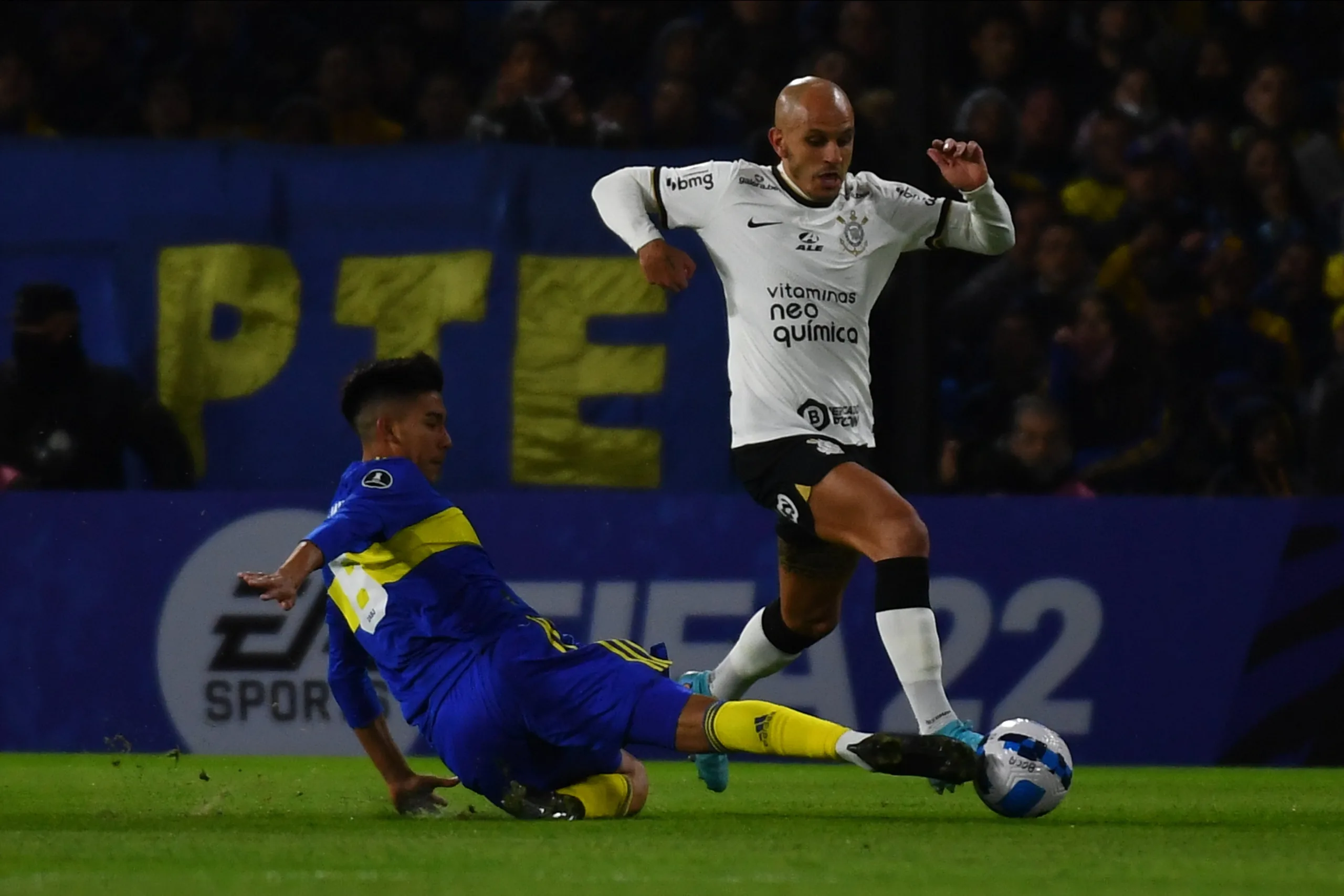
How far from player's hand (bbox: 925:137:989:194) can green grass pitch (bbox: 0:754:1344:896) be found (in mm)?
1712

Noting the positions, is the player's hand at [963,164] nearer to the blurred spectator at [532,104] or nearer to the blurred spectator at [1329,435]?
the blurred spectator at [1329,435]

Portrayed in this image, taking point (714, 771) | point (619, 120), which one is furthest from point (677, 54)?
point (714, 771)

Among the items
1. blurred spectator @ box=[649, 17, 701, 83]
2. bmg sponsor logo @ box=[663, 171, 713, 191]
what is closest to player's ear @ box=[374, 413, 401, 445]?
bmg sponsor logo @ box=[663, 171, 713, 191]

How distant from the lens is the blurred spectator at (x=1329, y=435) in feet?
28.6

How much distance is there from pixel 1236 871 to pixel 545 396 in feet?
15.2

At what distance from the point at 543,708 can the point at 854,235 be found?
5.62 ft

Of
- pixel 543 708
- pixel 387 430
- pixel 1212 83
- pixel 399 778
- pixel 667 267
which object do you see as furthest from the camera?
Answer: pixel 1212 83

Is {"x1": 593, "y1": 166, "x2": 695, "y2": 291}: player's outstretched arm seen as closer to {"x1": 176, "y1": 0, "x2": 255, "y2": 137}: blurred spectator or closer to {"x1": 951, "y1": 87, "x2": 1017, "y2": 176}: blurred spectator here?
{"x1": 951, "y1": 87, "x2": 1017, "y2": 176}: blurred spectator

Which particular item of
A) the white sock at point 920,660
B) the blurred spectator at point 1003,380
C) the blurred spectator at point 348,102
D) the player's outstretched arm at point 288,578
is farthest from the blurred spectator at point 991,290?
the player's outstretched arm at point 288,578

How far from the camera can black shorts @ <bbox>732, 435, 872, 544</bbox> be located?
19.7 ft

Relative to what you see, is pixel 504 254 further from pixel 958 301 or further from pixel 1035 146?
pixel 1035 146

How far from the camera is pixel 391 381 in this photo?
5664mm

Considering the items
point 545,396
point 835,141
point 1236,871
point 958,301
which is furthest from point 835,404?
point 958,301

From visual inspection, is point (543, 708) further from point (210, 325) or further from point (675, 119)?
point (675, 119)
